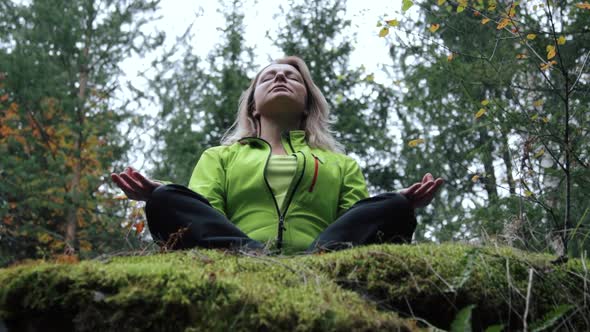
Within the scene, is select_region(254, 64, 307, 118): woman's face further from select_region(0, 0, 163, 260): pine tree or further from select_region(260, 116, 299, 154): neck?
select_region(0, 0, 163, 260): pine tree

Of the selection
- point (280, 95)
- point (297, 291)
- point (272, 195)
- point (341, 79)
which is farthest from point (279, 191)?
point (341, 79)

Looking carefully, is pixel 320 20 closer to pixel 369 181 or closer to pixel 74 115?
pixel 369 181

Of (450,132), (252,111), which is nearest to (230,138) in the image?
(252,111)

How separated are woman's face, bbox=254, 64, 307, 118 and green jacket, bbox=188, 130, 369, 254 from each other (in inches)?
7.8

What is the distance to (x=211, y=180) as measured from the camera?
391cm

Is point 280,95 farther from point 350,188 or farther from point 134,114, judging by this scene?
point 134,114

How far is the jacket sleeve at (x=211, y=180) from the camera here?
3.79 metres

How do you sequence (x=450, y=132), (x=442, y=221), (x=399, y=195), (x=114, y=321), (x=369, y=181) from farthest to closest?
(x=369, y=181), (x=450, y=132), (x=442, y=221), (x=399, y=195), (x=114, y=321)

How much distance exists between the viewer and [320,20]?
1136 centimetres

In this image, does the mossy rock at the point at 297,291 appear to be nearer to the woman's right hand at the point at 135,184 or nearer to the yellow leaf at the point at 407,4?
the woman's right hand at the point at 135,184

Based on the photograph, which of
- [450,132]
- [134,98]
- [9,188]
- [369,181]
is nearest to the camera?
[450,132]

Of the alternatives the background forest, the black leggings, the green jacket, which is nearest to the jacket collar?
the green jacket

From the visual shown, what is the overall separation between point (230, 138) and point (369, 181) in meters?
6.56

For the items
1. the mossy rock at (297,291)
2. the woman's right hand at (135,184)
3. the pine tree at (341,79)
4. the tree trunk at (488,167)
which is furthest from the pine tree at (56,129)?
the mossy rock at (297,291)
